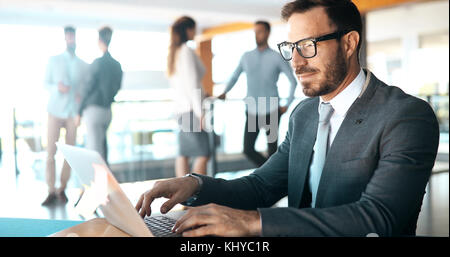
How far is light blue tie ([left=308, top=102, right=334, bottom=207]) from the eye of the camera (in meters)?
1.14

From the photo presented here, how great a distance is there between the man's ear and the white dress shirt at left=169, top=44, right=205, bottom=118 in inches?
92.8

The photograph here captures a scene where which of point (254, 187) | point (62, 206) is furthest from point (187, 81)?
point (254, 187)

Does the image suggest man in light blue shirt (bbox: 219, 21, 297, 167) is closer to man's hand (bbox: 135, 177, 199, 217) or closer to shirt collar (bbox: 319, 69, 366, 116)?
shirt collar (bbox: 319, 69, 366, 116)

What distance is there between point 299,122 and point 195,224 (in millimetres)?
553

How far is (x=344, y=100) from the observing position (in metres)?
1.12

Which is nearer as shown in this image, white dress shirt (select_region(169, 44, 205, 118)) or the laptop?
the laptop

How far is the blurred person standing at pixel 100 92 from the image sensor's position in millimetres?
3639

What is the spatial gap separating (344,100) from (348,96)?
0.01 m

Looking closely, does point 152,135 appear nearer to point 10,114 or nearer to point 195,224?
point 10,114

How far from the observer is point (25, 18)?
33.0 feet

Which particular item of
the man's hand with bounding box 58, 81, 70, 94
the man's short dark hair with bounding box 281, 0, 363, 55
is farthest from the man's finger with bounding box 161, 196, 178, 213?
the man's hand with bounding box 58, 81, 70, 94

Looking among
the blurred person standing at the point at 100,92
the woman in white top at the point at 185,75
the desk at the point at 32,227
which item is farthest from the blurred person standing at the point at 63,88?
the desk at the point at 32,227

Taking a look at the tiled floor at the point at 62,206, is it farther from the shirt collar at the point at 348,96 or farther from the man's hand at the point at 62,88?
the shirt collar at the point at 348,96
